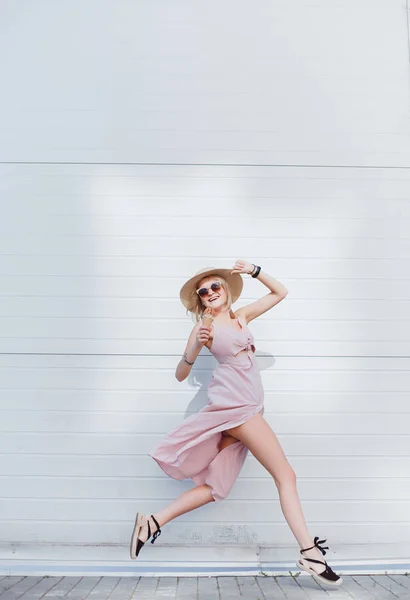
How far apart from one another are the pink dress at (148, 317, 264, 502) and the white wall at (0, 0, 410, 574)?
41 cm

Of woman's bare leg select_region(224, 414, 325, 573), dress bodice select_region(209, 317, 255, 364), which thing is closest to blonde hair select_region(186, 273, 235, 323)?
dress bodice select_region(209, 317, 255, 364)

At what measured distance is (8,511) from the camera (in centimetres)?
392

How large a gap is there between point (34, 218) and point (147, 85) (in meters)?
1.23

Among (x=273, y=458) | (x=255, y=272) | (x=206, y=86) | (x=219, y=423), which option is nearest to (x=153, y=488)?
(x=219, y=423)

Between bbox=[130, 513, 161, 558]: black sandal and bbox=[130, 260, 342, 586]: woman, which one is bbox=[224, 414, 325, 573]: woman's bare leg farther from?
bbox=[130, 513, 161, 558]: black sandal

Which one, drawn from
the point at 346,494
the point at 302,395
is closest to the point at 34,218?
the point at 302,395

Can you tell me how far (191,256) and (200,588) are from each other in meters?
2.03

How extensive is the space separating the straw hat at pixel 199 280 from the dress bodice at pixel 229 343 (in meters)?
0.27

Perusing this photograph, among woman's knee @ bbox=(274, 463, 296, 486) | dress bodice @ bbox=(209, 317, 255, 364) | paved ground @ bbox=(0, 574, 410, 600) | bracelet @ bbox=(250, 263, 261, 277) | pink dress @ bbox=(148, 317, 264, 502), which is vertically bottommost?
paved ground @ bbox=(0, 574, 410, 600)

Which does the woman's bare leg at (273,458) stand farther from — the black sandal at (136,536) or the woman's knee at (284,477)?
the black sandal at (136,536)

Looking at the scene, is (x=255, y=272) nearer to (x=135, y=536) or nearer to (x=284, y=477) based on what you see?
(x=284, y=477)

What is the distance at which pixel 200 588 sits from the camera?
337 cm

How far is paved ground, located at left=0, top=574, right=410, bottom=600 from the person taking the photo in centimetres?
316

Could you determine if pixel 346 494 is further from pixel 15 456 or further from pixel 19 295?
pixel 19 295
